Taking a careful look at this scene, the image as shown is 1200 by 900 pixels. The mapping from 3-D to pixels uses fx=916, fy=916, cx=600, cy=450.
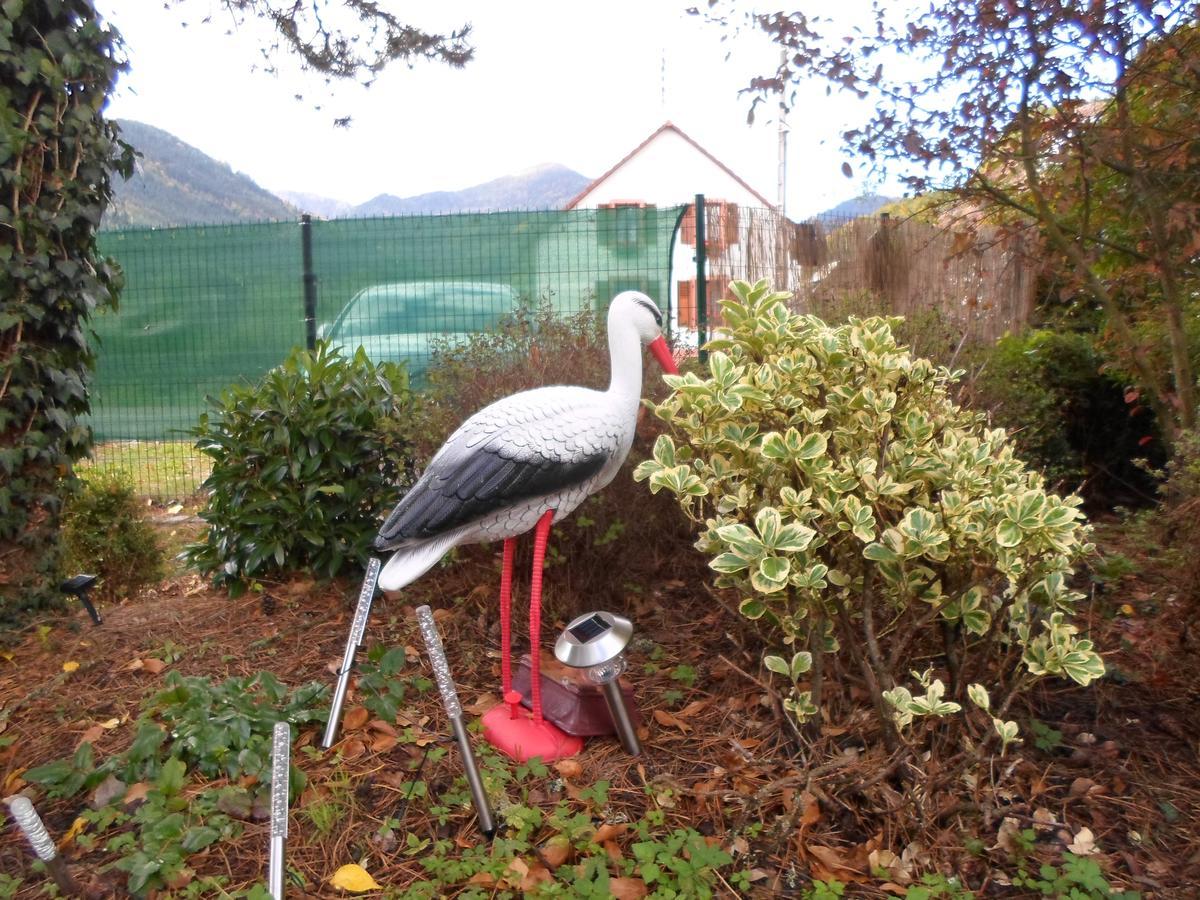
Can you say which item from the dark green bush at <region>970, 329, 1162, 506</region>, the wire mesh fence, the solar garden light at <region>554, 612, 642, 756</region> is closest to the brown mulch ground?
the solar garden light at <region>554, 612, 642, 756</region>

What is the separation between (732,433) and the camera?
2.84 metres

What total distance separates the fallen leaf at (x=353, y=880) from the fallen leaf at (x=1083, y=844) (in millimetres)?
1825

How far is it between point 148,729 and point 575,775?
133 cm

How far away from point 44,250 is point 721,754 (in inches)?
128

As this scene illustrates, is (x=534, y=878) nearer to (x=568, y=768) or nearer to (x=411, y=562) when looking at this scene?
(x=568, y=768)

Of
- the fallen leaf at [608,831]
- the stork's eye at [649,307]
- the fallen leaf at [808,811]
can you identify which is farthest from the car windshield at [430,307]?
the fallen leaf at [808,811]

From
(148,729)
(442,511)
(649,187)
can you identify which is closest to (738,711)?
(442,511)

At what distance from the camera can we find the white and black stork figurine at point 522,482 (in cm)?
285

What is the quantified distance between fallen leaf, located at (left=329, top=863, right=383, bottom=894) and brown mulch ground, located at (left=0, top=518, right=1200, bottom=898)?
0.04 m

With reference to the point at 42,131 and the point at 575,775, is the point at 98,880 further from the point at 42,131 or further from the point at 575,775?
the point at 42,131

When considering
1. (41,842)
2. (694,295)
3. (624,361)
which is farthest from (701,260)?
(41,842)

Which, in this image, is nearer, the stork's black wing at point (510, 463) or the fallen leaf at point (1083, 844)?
the fallen leaf at point (1083, 844)

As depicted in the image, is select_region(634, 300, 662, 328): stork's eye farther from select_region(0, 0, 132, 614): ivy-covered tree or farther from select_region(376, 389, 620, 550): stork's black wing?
select_region(0, 0, 132, 614): ivy-covered tree

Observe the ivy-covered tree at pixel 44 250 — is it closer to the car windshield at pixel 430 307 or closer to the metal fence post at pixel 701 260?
the car windshield at pixel 430 307
